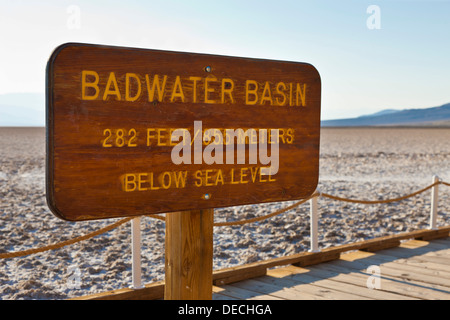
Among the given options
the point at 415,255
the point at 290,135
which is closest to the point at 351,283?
the point at 415,255

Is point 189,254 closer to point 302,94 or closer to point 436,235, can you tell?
point 302,94

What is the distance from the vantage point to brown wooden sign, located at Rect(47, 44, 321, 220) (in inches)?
76.9

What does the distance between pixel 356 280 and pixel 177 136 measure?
3270mm

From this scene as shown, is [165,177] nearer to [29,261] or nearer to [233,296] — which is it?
[233,296]

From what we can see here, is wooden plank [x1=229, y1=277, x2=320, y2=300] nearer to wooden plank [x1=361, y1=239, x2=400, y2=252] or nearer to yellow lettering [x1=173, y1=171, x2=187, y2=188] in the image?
wooden plank [x1=361, y1=239, x2=400, y2=252]

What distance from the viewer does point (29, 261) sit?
6.93m

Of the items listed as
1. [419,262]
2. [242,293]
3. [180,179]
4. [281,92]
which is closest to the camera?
[180,179]

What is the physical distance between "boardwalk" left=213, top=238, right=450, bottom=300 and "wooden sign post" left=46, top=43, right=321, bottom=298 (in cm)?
212

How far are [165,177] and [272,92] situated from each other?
2.12 feet

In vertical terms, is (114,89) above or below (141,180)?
above

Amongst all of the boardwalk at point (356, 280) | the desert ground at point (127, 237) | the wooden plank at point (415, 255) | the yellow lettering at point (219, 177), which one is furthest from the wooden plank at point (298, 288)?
the yellow lettering at point (219, 177)

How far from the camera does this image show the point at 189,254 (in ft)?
8.04

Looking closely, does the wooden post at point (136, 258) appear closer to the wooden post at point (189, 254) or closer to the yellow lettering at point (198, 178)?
the wooden post at point (189, 254)
